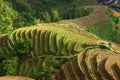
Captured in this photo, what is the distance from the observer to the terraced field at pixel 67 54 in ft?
67.3

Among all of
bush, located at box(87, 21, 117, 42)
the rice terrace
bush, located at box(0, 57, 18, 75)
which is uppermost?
the rice terrace

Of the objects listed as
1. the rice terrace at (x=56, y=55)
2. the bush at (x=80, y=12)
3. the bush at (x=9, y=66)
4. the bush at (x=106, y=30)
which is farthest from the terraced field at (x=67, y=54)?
the bush at (x=80, y=12)

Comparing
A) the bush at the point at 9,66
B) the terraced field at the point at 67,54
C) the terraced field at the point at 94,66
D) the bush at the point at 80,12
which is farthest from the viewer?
the bush at the point at 80,12

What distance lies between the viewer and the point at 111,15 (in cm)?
4462

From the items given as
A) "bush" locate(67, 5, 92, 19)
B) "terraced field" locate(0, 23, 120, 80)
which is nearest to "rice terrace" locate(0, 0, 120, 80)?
"terraced field" locate(0, 23, 120, 80)

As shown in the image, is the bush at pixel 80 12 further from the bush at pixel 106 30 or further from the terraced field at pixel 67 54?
the terraced field at pixel 67 54

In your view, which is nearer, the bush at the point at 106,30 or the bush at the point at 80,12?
the bush at the point at 106,30

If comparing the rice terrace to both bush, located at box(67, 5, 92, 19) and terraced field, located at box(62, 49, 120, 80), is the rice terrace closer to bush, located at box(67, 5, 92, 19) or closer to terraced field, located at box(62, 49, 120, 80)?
terraced field, located at box(62, 49, 120, 80)

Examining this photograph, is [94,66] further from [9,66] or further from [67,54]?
[9,66]

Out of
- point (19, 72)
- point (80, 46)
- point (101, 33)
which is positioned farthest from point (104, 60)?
point (101, 33)

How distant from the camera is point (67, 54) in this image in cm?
2448

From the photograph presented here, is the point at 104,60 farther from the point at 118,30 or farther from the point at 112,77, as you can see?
the point at 118,30

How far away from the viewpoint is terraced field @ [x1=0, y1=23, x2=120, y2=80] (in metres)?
20.5

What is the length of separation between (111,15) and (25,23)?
11413 mm
